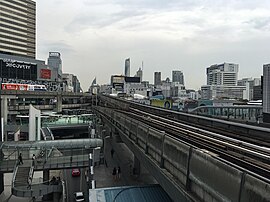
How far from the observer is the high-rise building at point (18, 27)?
5458 inches

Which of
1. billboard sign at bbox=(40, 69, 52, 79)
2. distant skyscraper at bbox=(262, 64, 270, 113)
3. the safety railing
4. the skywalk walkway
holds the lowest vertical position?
the safety railing

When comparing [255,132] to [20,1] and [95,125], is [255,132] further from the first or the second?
[20,1]

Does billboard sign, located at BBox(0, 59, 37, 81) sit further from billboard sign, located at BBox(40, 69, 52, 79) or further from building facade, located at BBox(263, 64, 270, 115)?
building facade, located at BBox(263, 64, 270, 115)

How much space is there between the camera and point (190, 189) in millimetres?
9328

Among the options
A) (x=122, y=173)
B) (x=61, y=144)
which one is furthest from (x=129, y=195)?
(x=61, y=144)

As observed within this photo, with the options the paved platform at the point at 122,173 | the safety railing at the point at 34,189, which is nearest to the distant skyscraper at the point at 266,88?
the paved platform at the point at 122,173

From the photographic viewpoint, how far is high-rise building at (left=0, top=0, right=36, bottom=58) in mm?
138625

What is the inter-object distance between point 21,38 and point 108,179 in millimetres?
138275

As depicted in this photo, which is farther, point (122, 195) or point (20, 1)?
point (20, 1)

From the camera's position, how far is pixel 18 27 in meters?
147

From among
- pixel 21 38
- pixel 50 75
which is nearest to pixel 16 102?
pixel 50 75

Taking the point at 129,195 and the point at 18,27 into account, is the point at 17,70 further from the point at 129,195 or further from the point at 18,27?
the point at 129,195

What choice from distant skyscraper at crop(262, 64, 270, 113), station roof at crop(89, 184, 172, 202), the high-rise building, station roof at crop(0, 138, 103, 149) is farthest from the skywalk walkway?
the high-rise building

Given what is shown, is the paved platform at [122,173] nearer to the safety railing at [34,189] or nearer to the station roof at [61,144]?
the station roof at [61,144]
